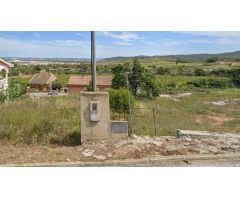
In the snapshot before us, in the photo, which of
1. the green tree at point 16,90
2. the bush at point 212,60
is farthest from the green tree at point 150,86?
the green tree at point 16,90

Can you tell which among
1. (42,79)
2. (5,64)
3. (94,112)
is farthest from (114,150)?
(5,64)

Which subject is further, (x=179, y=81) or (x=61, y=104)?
(x=179, y=81)

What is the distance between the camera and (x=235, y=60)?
681 inches

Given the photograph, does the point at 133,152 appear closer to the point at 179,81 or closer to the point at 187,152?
the point at 187,152

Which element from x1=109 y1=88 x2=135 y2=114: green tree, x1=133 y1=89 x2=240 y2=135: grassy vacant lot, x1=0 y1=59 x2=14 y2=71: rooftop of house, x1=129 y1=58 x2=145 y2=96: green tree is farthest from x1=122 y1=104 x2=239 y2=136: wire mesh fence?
x1=0 y1=59 x2=14 y2=71: rooftop of house

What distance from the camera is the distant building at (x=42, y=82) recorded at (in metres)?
16.2

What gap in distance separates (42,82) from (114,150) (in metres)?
10.9

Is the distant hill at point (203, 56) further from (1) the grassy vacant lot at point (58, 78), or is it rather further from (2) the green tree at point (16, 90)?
(2) the green tree at point (16, 90)

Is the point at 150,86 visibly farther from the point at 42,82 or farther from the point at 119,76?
the point at 42,82

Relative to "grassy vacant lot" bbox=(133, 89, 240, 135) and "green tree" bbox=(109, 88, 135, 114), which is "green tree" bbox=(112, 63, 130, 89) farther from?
"green tree" bbox=(109, 88, 135, 114)
